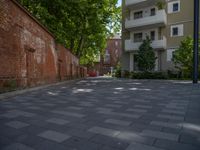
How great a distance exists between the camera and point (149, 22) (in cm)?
2495

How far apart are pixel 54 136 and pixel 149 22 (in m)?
23.5

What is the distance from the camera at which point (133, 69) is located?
89.8 ft

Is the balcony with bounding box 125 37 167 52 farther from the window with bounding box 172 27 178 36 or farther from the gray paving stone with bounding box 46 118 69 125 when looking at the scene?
the gray paving stone with bounding box 46 118 69 125

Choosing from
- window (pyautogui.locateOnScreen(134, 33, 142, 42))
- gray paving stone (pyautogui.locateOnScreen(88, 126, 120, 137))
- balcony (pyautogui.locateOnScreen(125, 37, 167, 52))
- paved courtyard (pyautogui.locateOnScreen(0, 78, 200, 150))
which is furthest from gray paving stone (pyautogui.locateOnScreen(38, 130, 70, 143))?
window (pyautogui.locateOnScreen(134, 33, 142, 42))

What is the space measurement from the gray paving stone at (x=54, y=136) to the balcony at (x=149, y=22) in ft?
A: 75.0

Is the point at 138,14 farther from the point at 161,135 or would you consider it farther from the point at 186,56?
the point at 161,135

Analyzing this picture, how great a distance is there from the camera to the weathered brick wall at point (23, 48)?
8852 millimetres

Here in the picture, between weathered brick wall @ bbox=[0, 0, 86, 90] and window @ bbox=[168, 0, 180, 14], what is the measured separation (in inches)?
626

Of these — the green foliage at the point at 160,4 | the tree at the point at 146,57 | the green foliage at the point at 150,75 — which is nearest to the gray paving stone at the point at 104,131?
the tree at the point at 146,57

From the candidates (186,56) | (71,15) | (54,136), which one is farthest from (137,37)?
(54,136)

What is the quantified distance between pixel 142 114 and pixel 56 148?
2754mm

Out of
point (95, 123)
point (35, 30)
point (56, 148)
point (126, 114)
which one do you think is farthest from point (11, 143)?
point (35, 30)

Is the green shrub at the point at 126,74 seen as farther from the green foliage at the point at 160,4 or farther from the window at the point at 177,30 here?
the green foliage at the point at 160,4

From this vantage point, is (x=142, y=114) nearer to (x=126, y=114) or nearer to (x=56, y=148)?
(x=126, y=114)
